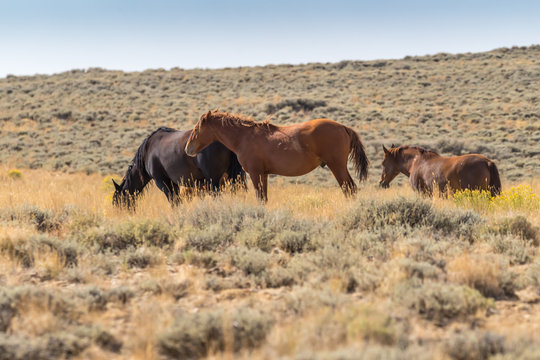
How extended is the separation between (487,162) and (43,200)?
27.3 feet

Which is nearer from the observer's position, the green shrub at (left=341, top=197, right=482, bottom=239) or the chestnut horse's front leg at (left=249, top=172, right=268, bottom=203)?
the green shrub at (left=341, top=197, right=482, bottom=239)

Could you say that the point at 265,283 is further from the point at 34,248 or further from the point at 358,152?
the point at 358,152

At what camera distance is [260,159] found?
25.7ft

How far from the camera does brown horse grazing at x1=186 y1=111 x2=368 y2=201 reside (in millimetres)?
7742

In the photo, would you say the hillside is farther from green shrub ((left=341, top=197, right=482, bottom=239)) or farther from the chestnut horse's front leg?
green shrub ((left=341, top=197, right=482, bottom=239))

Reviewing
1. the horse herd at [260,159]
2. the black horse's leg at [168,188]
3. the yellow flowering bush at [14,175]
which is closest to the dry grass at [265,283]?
the horse herd at [260,159]

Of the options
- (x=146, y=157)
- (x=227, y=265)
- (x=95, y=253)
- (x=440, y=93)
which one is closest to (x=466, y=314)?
(x=227, y=265)

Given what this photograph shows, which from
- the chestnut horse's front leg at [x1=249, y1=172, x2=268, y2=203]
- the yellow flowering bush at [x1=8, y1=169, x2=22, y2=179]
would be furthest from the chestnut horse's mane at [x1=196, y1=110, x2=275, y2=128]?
the yellow flowering bush at [x1=8, y1=169, x2=22, y2=179]

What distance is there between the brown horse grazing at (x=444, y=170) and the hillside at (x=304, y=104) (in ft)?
27.1

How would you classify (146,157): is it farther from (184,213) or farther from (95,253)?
(95,253)

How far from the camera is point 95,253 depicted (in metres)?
5.40

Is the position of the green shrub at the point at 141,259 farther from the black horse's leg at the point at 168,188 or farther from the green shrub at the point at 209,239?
the black horse's leg at the point at 168,188

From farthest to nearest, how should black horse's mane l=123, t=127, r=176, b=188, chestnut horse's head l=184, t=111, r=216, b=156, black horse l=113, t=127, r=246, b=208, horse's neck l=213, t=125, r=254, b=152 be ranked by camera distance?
1. black horse's mane l=123, t=127, r=176, b=188
2. black horse l=113, t=127, r=246, b=208
3. chestnut horse's head l=184, t=111, r=216, b=156
4. horse's neck l=213, t=125, r=254, b=152

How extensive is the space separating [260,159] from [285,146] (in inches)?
19.3
